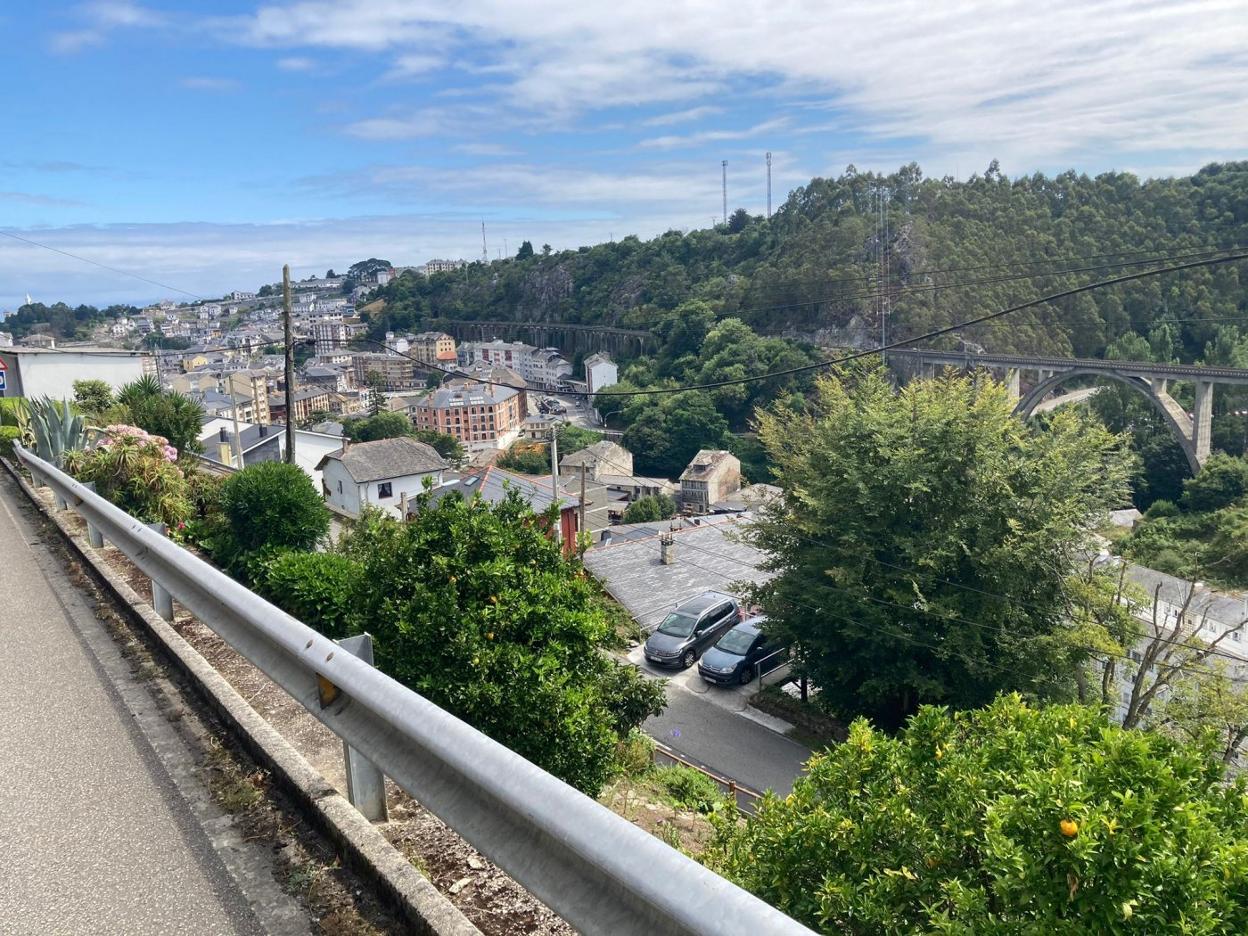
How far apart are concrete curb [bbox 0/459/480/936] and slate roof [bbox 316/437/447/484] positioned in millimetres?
25849

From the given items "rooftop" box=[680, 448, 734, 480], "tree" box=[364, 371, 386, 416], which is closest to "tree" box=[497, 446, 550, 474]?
"rooftop" box=[680, 448, 734, 480]

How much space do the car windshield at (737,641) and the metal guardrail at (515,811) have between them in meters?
15.1

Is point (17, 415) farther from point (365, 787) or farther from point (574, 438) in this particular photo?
point (574, 438)

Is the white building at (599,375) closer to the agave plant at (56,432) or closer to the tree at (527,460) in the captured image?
the tree at (527,460)

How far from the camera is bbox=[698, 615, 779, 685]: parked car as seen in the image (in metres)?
16.9

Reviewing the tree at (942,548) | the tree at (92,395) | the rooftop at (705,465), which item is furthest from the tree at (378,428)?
the tree at (942,548)

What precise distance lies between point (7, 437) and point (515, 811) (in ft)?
47.0

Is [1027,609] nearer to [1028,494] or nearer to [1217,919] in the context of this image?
[1028,494]

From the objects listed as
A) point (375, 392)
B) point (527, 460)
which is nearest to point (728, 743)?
point (527, 460)

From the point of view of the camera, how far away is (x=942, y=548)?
1288cm

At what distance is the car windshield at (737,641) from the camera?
17.3m

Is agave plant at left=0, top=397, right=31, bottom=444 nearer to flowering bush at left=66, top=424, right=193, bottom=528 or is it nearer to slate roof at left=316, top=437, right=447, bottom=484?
flowering bush at left=66, top=424, right=193, bottom=528

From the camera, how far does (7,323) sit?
128000mm

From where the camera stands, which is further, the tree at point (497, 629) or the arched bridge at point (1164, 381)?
the arched bridge at point (1164, 381)
